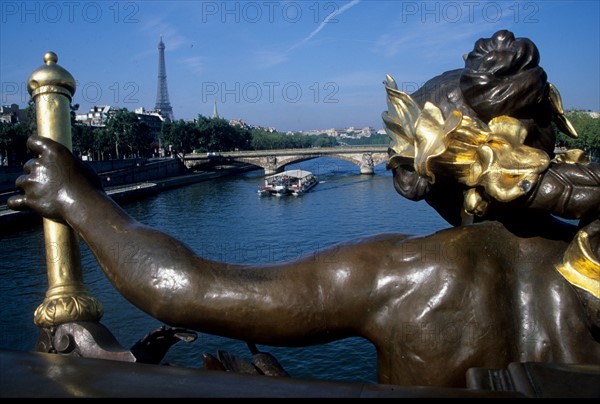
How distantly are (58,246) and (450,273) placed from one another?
3.77 ft

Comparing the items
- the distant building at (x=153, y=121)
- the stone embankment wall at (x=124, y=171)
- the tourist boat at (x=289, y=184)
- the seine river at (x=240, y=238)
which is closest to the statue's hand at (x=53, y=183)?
the seine river at (x=240, y=238)

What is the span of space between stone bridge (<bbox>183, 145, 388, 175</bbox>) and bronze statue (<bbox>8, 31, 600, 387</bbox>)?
32.4 metres

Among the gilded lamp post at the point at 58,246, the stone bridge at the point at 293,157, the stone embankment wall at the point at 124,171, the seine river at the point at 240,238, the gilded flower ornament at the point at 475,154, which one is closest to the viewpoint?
the gilded flower ornament at the point at 475,154

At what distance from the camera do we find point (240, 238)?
15188 millimetres

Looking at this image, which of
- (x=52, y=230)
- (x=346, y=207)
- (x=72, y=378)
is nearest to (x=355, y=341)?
(x=52, y=230)

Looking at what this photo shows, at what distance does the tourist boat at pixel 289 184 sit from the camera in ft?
85.8

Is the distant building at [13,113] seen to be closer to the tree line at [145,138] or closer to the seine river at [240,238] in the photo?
the tree line at [145,138]

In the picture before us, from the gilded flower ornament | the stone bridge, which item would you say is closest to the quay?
the stone bridge

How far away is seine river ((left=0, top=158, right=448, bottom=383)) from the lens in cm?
691

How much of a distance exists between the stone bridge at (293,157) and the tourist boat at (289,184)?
6.23m

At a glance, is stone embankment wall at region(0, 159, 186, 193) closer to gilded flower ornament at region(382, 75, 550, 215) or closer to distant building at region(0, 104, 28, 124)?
distant building at region(0, 104, 28, 124)

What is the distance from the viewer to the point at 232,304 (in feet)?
4.39

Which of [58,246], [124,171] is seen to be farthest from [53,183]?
[124,171]
